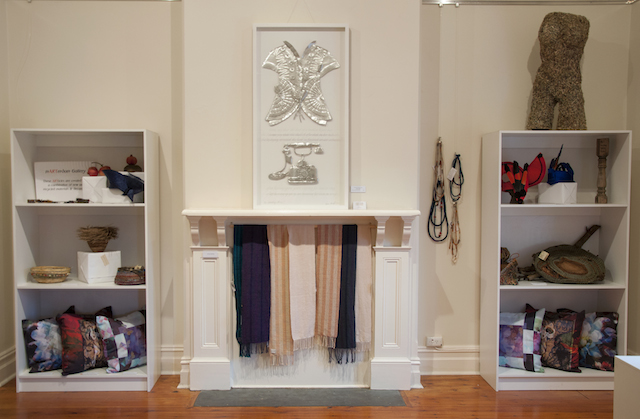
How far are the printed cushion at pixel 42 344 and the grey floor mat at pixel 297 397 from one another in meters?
1.00

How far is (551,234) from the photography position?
3016mm

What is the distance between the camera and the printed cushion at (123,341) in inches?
109

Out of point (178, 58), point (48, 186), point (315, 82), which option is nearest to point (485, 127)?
point (315, 82)

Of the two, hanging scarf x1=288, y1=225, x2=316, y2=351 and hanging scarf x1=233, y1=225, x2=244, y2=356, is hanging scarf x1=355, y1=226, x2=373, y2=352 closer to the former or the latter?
hanging scarf x1=288, y1=225, x2=316, y2=351

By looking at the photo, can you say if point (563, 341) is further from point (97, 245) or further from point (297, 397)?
point (97, 245)

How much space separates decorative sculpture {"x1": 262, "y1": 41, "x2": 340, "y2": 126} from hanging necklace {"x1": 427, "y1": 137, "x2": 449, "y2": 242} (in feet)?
2.76

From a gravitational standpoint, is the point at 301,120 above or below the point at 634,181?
above

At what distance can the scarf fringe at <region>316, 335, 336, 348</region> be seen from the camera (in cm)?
277

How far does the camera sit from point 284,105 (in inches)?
107

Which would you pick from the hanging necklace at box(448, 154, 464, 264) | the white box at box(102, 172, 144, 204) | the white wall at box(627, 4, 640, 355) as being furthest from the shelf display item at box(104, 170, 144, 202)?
the white wall at box(627, 4, 640, 355)

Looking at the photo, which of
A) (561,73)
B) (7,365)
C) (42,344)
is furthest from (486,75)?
(7,365)

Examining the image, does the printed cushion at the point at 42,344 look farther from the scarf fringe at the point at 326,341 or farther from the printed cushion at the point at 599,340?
the printed cushion at the point at 599,340

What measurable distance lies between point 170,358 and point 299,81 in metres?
2.06

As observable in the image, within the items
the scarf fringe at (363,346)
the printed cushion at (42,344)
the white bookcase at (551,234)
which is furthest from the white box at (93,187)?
the white bookcase at (551,234)
